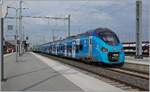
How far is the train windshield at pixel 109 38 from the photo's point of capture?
2730 cm

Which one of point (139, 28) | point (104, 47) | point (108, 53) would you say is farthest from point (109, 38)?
point (139, 28)

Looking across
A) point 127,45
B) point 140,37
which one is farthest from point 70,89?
point 127,45


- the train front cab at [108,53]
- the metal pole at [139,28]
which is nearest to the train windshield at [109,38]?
the train front cab at [108,53]

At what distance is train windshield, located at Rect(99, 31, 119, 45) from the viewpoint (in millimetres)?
27303

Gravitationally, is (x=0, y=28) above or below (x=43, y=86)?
above

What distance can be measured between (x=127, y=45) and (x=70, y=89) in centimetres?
5339

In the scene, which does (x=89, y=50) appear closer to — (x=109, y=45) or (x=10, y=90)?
(x=109, y=45)

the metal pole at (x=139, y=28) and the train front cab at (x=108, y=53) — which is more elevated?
the metal pole at (x=139, y=28)

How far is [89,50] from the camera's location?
2958 centimetres

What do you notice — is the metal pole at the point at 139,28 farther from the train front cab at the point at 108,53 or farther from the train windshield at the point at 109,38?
the train front cab at the point at 108,53

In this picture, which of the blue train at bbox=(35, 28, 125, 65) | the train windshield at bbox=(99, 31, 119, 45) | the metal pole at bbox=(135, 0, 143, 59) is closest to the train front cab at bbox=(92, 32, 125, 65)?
the blue train at bbox=(35, 28, 125, 65)

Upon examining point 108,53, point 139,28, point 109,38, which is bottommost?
point 108,53

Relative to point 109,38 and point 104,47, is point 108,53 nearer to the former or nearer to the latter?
point 104,47

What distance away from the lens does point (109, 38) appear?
2769 centimetres
